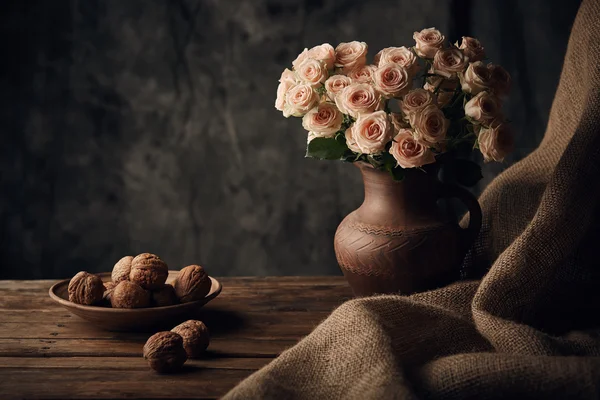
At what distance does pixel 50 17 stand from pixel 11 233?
2.57 feet

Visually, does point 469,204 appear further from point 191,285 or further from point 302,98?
point 191,285

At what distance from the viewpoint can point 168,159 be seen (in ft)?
8.11

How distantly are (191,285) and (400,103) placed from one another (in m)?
0.53

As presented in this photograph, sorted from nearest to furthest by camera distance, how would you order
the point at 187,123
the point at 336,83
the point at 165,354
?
the point at 165,354 → the point at 336,83 → the point at 187,123

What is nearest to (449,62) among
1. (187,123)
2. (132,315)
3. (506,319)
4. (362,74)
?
(362,74)

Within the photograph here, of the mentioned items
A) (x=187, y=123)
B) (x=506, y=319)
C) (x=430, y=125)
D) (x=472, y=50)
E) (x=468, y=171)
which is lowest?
(x=187, y=123)

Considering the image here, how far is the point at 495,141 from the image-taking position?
1299mm

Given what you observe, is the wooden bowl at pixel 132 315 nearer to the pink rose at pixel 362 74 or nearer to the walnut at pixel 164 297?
the walnut at pixel 164 297

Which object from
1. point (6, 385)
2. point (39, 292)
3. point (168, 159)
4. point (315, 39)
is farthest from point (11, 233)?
point (6, 385)

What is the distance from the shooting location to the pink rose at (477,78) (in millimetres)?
1285

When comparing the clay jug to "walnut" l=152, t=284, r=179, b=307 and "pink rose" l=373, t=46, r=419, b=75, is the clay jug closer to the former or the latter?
"pink rose" l=373, t=46, r=419, b=75

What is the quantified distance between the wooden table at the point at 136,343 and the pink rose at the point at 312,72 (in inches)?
18.6

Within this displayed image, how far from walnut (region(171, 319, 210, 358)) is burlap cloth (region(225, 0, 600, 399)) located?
0.59 feet

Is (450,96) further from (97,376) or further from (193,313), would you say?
(97,376)
